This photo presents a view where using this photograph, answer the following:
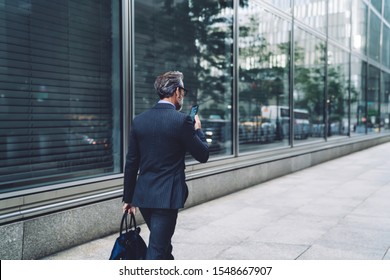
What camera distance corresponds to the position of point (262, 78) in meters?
12.2

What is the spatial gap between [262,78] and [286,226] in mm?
6204

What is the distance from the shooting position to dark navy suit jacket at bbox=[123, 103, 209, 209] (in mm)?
3408

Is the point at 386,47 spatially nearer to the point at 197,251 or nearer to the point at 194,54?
the point at 194,54

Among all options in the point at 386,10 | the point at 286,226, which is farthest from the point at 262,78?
the point at 386,10

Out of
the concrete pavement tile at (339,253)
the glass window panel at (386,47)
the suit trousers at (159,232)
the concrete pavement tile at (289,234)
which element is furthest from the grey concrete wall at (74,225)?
the glass window panel at (386,47)

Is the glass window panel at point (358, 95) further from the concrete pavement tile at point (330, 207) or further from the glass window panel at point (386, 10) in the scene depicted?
the concrete pavement tile at point (330, 207)

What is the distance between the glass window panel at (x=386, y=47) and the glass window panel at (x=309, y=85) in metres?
14.2

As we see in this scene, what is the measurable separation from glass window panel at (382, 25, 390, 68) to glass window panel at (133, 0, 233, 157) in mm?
22126

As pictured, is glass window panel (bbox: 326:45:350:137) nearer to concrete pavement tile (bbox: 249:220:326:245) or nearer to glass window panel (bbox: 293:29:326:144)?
glass window panel (bbox: 293:29:326:144)

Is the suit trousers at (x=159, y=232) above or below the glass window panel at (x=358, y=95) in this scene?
below

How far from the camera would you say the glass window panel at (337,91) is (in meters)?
18.0

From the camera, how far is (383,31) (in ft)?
94.1

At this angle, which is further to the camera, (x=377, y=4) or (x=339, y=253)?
(x=377, y=4)

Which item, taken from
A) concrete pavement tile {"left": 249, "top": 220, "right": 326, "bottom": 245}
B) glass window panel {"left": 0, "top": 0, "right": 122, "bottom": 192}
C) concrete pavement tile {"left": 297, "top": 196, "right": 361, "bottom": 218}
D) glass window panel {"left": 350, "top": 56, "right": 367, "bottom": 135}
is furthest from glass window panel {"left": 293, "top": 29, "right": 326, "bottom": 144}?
glass window panel {"left": 0, "top": 0, "right": 122, "bottom": 192}
